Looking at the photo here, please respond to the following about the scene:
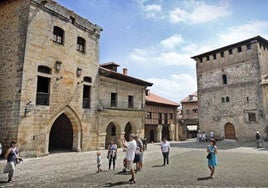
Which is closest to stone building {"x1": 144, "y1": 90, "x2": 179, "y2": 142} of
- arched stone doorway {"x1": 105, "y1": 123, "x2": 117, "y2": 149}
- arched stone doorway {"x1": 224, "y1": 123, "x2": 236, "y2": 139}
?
arched stone doorway {"x1": 105, "y1": 123, "x2": 117, "y2": 149}

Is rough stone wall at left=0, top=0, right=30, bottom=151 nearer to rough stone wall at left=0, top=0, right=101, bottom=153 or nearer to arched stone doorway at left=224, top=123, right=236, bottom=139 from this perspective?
A: rough stone wall at left=0, top=0, right=101, bottom=153

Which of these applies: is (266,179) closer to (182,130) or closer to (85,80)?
(85,80)

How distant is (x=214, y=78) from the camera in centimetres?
2759

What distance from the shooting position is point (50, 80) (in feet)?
48.9

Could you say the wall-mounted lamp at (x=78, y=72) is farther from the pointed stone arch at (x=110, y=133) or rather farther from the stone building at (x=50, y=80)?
the pointed stone arch at (x=110, y=133)

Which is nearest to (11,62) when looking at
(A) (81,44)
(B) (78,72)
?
(B) (78,72)

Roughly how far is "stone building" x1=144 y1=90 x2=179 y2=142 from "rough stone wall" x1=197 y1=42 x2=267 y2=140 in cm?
517

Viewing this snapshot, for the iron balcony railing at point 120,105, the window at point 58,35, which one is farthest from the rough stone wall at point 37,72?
the iron balcony railing at point 120,105

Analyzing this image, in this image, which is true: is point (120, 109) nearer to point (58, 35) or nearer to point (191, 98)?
point (58, 35)

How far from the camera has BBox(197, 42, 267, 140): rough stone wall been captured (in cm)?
2362

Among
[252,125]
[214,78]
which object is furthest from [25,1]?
[252,125]

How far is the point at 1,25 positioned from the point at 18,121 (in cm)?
786

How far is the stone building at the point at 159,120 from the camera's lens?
28.8m

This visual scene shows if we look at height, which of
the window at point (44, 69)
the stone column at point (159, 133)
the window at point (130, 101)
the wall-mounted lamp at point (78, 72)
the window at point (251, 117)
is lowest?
the stone column at point (159, 133)
